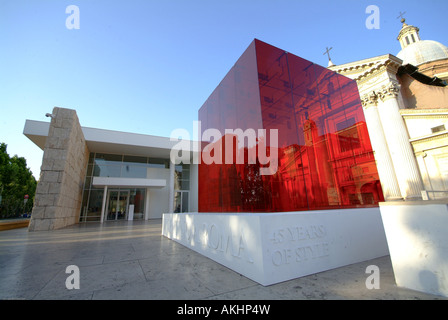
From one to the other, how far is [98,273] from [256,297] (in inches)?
106

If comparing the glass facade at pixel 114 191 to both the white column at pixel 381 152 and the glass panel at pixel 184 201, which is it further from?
the white column at pixel 381 152

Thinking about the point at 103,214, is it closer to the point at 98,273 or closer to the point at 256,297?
the point at 98,273

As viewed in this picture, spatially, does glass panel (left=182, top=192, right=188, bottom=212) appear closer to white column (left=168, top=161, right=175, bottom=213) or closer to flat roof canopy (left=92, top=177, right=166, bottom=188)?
white column (left=168, top=161, right=175, bottom=213)

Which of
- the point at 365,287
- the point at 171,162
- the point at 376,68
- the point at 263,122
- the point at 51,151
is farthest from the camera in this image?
the point at 171,162


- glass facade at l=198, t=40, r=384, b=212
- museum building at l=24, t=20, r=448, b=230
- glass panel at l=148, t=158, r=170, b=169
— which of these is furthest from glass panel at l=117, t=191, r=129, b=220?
glass facade at l=198, t=40, r=384, b=212

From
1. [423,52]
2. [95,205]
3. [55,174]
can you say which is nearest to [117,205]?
[95,205]

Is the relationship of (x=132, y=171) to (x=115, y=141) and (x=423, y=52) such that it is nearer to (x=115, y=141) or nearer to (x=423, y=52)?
(x=115, y=141)

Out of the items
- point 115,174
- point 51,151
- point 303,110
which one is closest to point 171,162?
point 115,174

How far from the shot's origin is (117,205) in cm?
1928

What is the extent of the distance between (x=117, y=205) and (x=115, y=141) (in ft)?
22.7

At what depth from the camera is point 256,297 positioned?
6.74ft

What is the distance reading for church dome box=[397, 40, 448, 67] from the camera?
2712cm

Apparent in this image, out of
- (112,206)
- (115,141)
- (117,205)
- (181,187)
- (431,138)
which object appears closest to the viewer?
(431,138)
